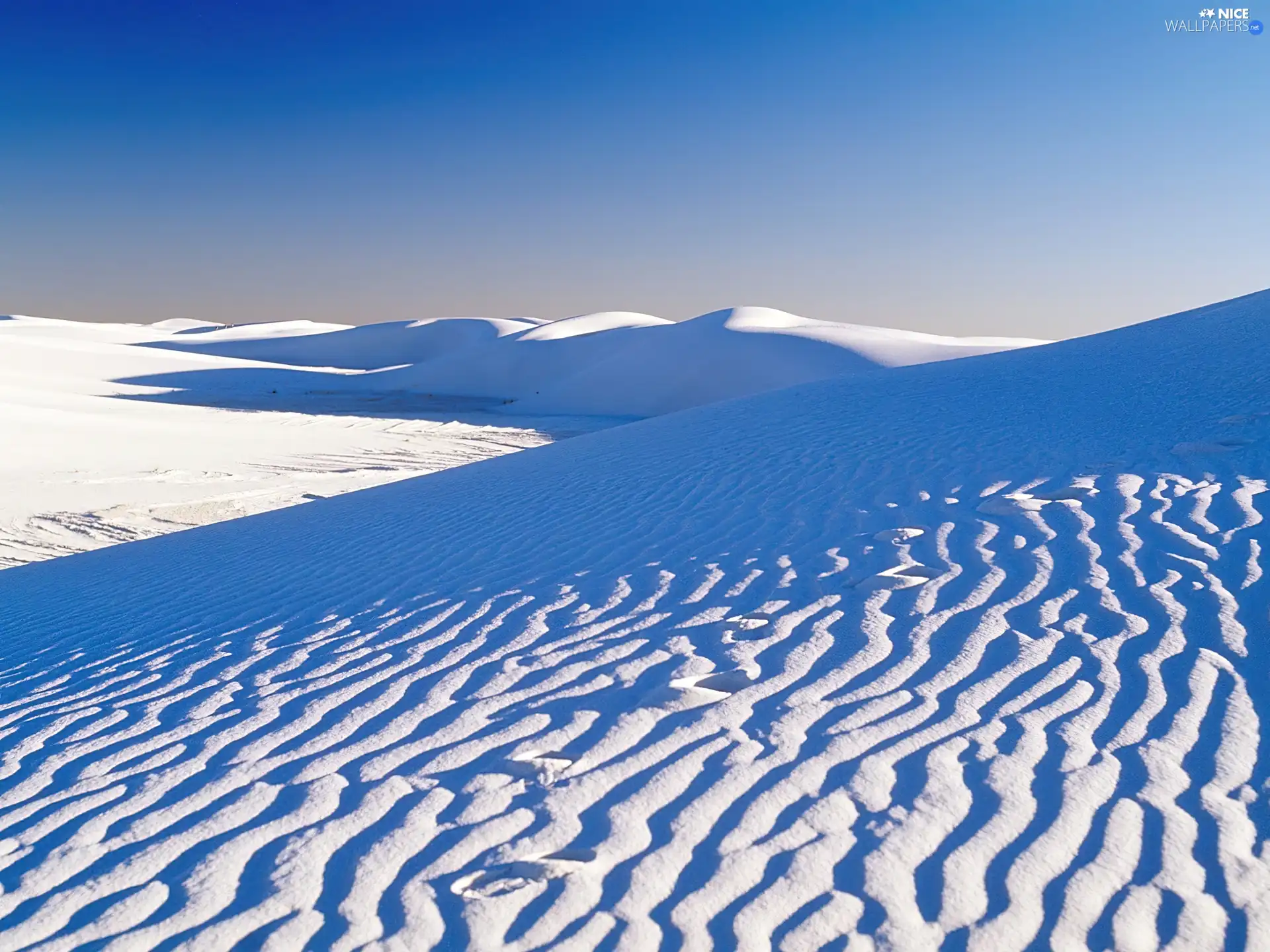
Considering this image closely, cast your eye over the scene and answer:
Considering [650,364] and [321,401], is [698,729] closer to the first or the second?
[321,401]

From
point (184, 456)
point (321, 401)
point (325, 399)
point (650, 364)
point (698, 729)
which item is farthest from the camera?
point (650, 364)

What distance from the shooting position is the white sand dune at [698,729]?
290 cm

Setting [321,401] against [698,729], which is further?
[321,401]

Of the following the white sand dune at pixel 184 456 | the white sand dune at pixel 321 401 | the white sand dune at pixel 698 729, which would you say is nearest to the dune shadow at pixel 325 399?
the white sand dune at pixel 321 401

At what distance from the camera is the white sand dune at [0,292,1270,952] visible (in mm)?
2898

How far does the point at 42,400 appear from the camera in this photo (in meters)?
26.3

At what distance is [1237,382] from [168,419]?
2168cm

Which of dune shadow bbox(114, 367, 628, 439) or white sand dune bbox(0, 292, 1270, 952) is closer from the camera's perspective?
white sand dune bbox(0, 292, 1270, 952)

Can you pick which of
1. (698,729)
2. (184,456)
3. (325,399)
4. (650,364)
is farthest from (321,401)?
(698,729)

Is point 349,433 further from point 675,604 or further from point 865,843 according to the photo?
point 865,843

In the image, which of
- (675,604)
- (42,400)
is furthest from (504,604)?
(42,400)

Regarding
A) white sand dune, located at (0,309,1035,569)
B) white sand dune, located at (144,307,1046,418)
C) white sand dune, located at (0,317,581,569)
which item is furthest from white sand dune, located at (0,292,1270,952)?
white sand dune, located at (144,307,1046,418)

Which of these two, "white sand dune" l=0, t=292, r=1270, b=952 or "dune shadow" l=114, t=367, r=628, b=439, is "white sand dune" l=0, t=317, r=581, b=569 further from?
"white sand dune" l=0, t=292, r=1270, b=952

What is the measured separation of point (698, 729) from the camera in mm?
3902
